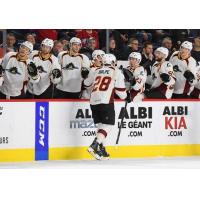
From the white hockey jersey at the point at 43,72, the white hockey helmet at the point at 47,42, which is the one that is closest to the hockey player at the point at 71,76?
the white hockey jersey at the point at 43,72

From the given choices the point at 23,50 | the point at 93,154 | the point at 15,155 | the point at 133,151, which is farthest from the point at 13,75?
the point at 133,151

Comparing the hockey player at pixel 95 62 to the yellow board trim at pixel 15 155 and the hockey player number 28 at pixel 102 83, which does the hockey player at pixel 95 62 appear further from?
the yellow board trim at pixel 15 155

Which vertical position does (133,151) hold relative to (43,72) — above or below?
below

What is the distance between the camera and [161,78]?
1202 centimetres

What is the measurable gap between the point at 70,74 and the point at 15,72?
832 millimetres

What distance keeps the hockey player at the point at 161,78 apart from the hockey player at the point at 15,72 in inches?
77.0

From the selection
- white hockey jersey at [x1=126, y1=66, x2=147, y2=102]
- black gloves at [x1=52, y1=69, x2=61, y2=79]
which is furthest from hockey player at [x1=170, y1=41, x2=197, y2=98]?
→ black gloves at [x1=52, y1=69, x2=61, y2=79]

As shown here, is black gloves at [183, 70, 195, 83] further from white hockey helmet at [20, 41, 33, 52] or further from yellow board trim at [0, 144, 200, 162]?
white hockey helmet at [20, 41, 33, 52]

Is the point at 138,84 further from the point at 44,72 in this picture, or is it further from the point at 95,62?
the point at 44,72

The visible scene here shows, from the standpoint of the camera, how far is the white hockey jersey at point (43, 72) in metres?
11.4

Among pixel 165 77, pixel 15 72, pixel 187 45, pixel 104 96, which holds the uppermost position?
pixel 187 45

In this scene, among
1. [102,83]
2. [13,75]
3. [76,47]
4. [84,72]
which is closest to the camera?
[102,83]

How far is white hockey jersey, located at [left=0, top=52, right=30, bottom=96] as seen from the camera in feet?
36.8

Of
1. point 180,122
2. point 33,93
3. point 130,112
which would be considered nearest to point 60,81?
point 33,93
